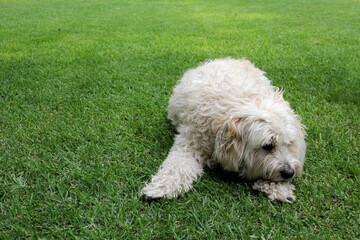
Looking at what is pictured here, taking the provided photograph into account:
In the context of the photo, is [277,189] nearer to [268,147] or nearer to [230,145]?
[268,147]

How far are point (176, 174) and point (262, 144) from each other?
79 centimetres

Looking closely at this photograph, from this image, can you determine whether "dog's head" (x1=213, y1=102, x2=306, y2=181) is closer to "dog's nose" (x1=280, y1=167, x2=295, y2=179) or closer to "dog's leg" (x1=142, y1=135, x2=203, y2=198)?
"dog's nose" (x1=280, y1=167, x2=295, y2=179)

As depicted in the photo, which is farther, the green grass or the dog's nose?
the dog's nose

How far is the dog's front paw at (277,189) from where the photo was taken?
228 centimetres

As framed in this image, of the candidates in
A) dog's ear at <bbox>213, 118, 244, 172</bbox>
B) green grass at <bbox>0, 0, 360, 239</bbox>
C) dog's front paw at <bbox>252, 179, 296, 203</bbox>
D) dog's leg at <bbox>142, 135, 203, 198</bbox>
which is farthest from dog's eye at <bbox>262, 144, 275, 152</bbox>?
dog's leg at <bbox>142, 135, 203, 198</bbox>

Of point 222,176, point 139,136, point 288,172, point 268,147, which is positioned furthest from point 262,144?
point 139,136

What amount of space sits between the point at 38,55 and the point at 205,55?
3651mm

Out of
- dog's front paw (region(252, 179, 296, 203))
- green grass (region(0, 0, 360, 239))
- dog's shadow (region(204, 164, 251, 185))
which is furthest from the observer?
dog's shadow (region(204, 164, 251, 185))

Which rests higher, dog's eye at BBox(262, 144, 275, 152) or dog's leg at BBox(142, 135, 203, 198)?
dog's eye at BBox(262, 144, 275, 152)

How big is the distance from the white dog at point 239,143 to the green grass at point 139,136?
5.1 inches

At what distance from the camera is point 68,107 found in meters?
3.93

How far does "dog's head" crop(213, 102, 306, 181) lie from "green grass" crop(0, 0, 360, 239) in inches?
8.4

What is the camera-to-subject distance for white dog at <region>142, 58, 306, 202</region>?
232 cm

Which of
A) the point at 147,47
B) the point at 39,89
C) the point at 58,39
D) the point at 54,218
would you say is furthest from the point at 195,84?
the point at 58,39
